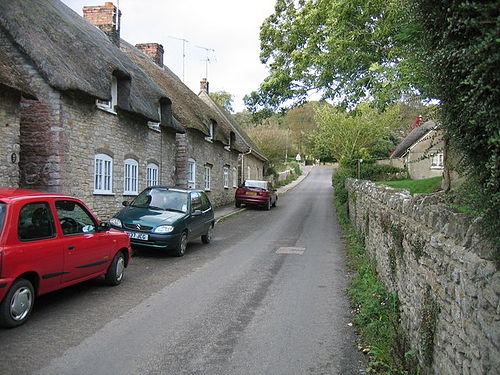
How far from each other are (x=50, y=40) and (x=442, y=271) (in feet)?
39.4

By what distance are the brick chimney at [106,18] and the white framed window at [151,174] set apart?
20.6 feet

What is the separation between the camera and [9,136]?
999 cm

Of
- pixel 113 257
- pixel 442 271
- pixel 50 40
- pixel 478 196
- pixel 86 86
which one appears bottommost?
pixel 113 257

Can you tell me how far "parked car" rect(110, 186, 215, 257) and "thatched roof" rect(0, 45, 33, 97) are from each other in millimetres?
3646

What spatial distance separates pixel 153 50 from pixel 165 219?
18.0m

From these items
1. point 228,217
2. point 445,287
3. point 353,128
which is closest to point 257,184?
point 228,217

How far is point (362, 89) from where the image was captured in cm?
1415

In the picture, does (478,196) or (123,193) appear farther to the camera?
(123,193)

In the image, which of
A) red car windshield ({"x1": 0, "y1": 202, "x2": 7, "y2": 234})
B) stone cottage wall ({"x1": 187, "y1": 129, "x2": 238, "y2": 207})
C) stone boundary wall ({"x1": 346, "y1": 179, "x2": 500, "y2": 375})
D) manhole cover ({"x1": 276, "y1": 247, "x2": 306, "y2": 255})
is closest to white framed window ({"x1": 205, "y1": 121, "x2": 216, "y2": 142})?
stone cottage wall ({"x1": 187, "y1": 129, "x2": 238, "y2": 207})

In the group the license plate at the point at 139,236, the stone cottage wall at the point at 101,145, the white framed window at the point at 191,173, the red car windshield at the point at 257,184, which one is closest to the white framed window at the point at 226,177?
the red car windshield at the point at 257,184

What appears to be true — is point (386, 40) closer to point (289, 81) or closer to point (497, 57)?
point (289, 81)

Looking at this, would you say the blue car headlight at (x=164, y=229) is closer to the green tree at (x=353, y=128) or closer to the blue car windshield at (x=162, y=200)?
the blue car windshield at (x=162, y=200)

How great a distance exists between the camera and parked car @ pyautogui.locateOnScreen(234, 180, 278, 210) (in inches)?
945

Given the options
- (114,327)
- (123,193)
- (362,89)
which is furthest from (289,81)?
(114,327)
